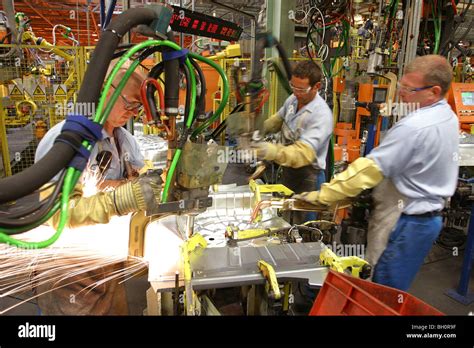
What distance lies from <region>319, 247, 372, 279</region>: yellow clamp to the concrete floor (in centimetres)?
219

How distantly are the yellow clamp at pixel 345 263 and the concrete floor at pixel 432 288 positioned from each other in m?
2.19

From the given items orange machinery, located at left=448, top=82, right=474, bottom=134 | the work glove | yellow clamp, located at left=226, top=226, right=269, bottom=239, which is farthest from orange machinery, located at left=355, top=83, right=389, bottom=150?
the work glove

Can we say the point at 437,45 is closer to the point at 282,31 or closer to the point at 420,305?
the point at 282,31

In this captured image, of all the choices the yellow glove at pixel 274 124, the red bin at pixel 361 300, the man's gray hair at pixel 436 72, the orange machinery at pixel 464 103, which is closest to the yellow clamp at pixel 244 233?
the red bin at pixel 361 300

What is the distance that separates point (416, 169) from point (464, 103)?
371cm

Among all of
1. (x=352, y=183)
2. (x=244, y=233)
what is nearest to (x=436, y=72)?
(x=352, y=183)

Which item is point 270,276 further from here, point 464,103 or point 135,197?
point 464,103

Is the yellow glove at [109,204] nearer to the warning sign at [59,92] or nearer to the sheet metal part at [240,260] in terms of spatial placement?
the sheet metal part at [240,260]

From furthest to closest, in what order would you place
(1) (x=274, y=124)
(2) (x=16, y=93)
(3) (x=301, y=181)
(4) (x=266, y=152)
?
1. (2) (x=16, y=93)
2. (1) (x=274, y=124)
3. (3) (x=301, y=181)
4. (4) (x=266, y=152)

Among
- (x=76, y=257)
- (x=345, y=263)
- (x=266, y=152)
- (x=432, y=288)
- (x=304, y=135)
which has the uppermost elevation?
(x=304, y=135)

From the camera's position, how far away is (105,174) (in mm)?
2041

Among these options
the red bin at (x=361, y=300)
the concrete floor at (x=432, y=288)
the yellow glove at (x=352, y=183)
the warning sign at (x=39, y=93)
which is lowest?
the concrete floor at (x=432, y=288)

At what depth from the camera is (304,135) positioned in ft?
11.8

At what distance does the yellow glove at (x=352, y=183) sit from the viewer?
2340mm
